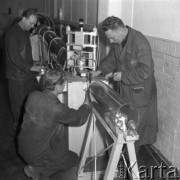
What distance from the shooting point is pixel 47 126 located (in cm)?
185

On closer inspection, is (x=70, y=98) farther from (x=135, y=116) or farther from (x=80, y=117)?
(x=135, y=116)

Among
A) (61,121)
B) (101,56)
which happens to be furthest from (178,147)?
(101,56)

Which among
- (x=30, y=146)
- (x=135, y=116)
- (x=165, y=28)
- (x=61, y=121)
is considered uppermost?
(x=165, y=28)

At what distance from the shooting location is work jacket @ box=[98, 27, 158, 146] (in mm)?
1911

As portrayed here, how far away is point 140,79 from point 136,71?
2.8 inches

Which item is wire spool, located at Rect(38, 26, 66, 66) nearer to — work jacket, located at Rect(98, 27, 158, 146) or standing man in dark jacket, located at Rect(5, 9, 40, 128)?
standing man in dark jacket, located at Rect(5, 9, 40, 128)

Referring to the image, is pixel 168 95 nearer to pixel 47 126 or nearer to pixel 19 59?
pixel 47 126

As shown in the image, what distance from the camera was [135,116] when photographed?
142cm

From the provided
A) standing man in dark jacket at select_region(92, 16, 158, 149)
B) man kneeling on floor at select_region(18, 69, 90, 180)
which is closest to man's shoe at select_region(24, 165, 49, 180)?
man kneeling on floor at select_region(18, 69, 90, 180)

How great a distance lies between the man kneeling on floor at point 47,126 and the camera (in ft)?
5.91

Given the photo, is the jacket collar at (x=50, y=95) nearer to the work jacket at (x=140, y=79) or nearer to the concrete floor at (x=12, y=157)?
the work jacket at (x=140, y=79)

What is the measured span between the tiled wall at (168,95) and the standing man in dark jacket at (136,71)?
0.47ft

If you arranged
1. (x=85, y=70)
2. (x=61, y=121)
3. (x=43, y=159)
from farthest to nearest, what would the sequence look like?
(x=85, y=70), (x=43, y=159), (x=61, y=121)

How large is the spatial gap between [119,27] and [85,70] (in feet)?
2.03
